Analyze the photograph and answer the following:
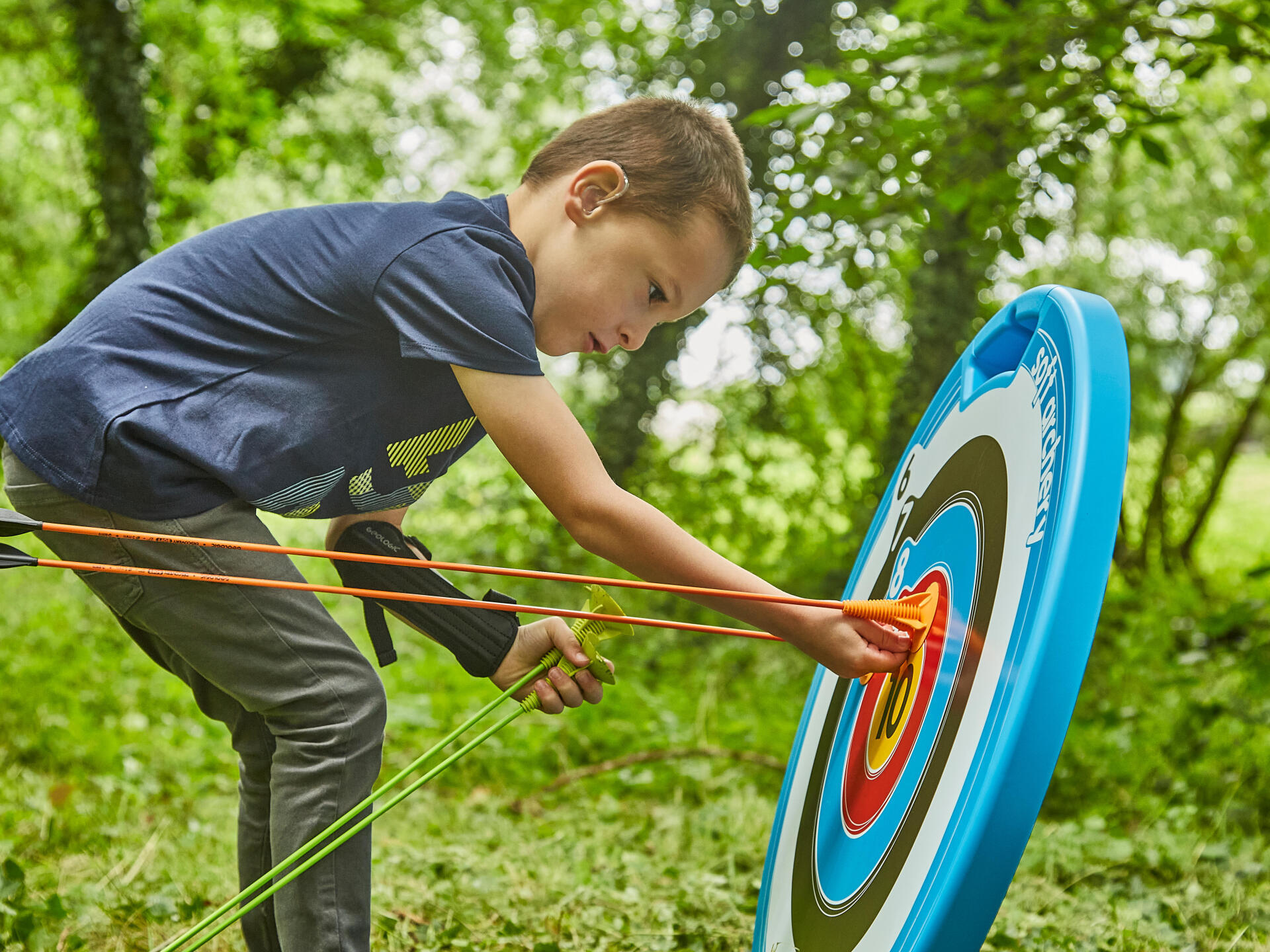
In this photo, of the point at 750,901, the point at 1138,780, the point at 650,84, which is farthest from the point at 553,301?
the point at 650,84

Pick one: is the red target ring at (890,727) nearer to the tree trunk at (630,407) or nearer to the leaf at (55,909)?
the leaf at (55,909)

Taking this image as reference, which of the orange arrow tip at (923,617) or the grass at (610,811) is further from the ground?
the orange arrow tip at (923,617)

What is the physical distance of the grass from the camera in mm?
1966

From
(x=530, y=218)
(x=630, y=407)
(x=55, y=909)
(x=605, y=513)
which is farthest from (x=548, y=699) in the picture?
(x=630, y=407)

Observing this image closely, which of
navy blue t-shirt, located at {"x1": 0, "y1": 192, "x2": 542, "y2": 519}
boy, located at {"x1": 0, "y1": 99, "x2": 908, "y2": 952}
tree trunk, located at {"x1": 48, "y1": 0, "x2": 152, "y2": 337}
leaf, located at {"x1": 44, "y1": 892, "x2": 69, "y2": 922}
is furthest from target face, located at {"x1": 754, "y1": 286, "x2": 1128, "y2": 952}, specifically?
tree trunk, located at {"x1": 48, "y1": 0, "x2": 152, "y2": 337}

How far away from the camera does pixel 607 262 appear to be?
1.35 metres

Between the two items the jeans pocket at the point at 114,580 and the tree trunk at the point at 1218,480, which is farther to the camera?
the tree trunk at the point at 1218,480

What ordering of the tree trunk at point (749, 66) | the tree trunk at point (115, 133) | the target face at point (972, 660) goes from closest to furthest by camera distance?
the target face at point (972, 660) → the tree trunk at point (749, 66) → the tree trunk at point (115, 133)

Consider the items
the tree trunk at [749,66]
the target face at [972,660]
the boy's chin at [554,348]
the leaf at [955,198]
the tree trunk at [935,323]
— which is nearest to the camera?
the target face at [972,660]

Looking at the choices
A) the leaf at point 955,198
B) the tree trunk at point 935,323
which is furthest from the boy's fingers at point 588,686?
the tree trunk at point 935,323

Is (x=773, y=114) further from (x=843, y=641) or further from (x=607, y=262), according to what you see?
(x=843, y=641)

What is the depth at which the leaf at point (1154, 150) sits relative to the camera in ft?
7.60

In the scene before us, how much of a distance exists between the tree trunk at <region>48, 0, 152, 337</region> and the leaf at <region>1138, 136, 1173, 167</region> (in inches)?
179

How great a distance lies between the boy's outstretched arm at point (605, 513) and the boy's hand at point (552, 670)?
24 centimetres
